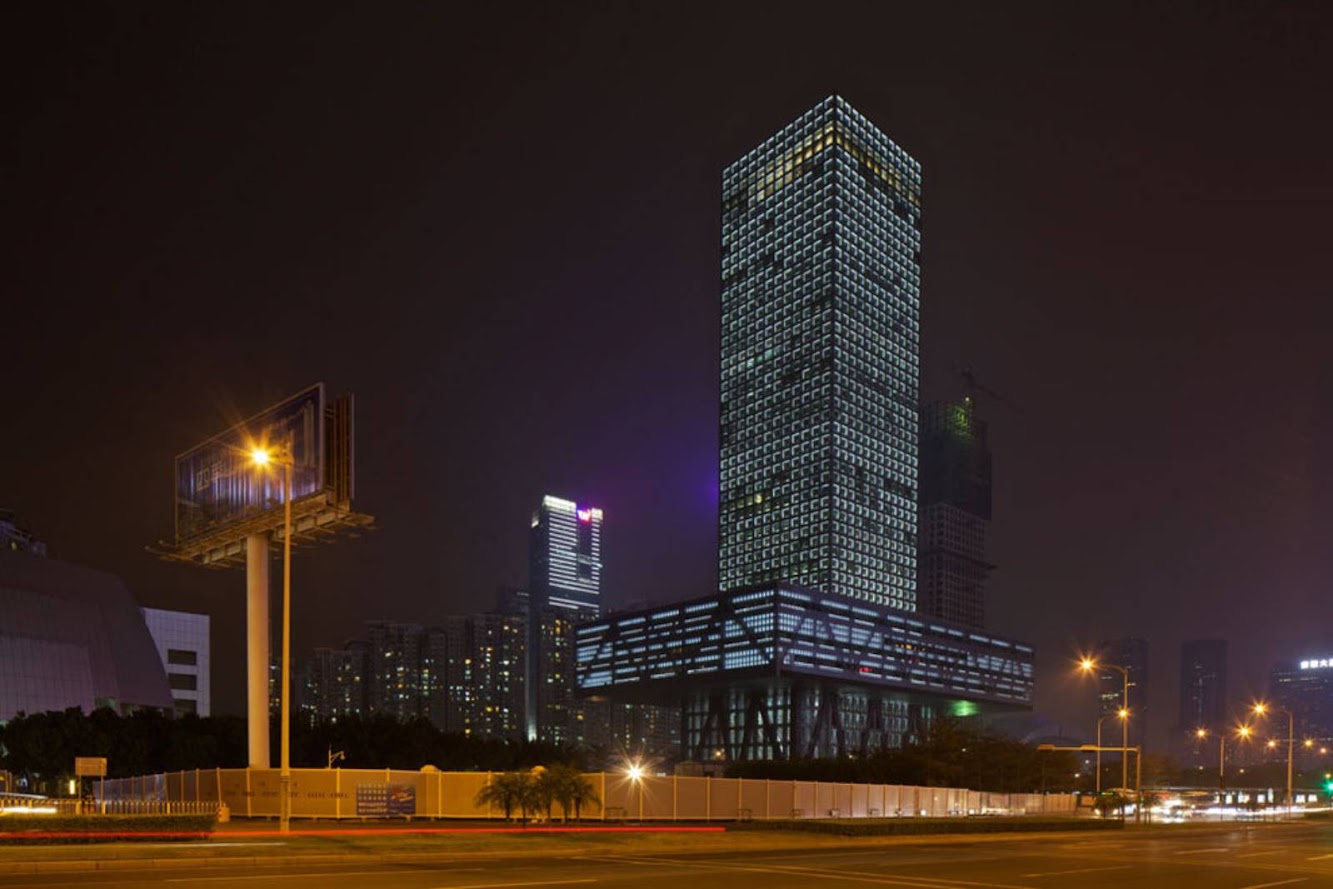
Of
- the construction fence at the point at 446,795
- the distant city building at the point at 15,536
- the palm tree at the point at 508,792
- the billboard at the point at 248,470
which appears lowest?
the construction fence at the point at 446,795

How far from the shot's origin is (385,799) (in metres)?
43.4

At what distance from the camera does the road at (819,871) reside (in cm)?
2247

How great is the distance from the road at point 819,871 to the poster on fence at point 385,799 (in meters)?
14.1

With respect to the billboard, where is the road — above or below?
below

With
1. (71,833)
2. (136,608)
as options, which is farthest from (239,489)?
(136,608)

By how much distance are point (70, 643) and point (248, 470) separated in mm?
85927

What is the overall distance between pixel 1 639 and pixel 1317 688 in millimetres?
193572

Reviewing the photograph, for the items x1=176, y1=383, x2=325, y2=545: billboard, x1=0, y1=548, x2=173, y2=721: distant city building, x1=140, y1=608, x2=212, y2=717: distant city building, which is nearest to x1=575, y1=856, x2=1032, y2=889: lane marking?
x1=176, y1=383, x2=325, y2=545: billboard

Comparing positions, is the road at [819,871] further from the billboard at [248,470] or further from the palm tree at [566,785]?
the billboard at [248,470]

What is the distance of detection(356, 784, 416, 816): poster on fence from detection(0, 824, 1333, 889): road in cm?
1413

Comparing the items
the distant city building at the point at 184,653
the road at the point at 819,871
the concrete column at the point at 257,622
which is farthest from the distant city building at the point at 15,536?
the road at the point at 819,871

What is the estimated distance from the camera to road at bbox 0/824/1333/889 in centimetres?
2247

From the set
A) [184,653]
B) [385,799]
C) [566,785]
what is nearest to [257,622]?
[385,799]

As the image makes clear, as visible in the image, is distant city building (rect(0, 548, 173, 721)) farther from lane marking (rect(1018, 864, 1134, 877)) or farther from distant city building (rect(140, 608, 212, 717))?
lane marking (rect(1018, 864, 1134, 877))
